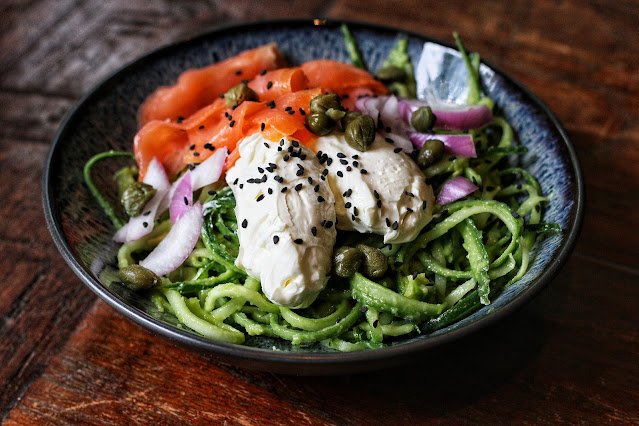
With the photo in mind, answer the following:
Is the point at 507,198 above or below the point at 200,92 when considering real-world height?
below

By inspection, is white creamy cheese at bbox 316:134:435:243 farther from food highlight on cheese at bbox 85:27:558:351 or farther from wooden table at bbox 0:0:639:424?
wooden table at bbox 0:0:639:424

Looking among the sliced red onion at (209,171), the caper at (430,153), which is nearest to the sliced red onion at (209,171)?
the sliced red onion at (209,171)

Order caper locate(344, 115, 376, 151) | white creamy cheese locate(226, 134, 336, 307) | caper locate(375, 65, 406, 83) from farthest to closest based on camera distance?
caper locate(375, 65, 406, 83) → caper locate(344, 115, 376, 151) → white creamy cheese locate(226, 134, 336, 307)

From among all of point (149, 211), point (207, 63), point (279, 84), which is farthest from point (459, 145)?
point (207, 63)

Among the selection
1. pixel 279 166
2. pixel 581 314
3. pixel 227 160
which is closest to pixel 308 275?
pixel 279 166

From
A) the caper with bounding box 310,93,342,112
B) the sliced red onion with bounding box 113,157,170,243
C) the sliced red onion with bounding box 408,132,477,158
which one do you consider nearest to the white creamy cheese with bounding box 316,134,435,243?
the caper with bounding box 310,93,342,112

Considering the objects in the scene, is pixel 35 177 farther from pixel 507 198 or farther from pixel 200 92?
pixel 507 198
